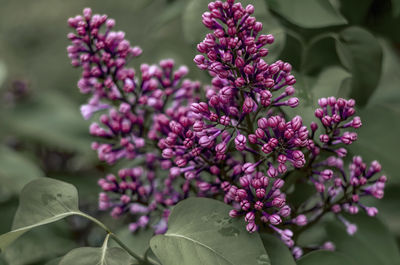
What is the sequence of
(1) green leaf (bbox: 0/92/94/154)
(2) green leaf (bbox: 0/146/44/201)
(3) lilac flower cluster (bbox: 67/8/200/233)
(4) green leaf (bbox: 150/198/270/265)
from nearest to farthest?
(4) green leaf (bbox: 150/198/270/265), (3) lilac flower cluster (bbox: 67/8/200/233), (2) green leaf (bbox: 0/146/44/201), (1) green leaf (bbox: 0/92/94/154)

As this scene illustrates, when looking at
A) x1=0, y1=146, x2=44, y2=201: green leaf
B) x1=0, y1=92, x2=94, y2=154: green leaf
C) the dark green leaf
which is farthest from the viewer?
x1=0, y1=92, x2=94, y2=154: green leaf

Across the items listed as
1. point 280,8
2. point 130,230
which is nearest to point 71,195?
point 130,230

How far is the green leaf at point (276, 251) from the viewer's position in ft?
1.76

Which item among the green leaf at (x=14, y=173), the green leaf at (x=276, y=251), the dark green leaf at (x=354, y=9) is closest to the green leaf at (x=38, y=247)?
the green leaf at (x=14, y=173)

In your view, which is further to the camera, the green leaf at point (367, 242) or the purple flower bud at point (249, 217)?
the green leaf at point (367, 242)

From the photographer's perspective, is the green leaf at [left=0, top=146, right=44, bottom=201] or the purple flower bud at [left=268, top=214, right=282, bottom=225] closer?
the purple flower bud at [left=268, top=214, right=282, bottom=225]

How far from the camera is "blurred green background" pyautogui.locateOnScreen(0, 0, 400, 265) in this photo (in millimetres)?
694

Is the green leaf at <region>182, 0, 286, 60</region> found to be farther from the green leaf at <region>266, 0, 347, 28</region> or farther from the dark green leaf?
the dark green leaf

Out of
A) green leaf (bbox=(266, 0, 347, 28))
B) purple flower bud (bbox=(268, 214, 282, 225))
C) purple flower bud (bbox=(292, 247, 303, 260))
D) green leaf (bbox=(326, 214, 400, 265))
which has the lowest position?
green leaf (bbox=(326, 214, 400, 265))

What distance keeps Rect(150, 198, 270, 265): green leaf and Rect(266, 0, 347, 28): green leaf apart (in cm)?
30

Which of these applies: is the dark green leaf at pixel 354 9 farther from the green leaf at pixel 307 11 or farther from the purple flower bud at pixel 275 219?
the purple flower bud at pixel 275 219

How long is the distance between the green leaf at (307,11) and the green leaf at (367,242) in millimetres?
280

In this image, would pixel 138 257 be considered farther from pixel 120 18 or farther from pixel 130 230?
pixel 120 18

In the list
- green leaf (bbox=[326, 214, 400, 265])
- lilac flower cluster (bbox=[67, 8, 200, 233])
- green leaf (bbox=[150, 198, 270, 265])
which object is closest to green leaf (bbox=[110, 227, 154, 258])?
lilac flower cluster (bbox=[67, 8, 200, 233])
